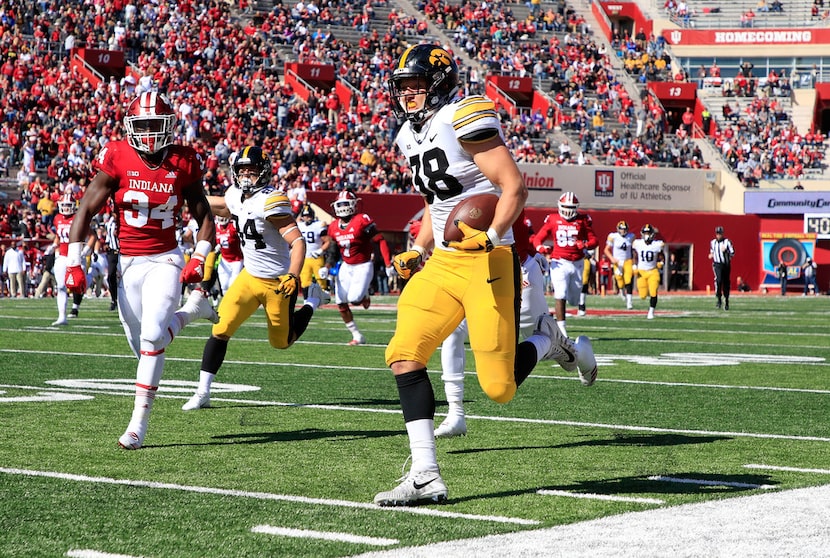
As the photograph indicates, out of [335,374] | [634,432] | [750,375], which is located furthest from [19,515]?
[750,375]

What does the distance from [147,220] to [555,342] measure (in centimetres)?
232

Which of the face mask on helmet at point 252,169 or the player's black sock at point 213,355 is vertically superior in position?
the face mask on helmet at point 252,169

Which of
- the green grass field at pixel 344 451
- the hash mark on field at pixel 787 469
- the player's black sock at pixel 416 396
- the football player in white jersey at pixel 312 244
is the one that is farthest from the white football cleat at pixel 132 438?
the football player in white jersey at pixel 312 244

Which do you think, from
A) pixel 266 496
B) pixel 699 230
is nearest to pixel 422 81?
pixel 266 496

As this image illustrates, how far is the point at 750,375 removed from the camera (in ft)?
35.8

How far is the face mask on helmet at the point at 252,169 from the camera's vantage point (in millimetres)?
8727

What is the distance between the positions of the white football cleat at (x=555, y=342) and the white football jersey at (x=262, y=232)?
2.70m

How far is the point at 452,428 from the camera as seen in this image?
6.92 m

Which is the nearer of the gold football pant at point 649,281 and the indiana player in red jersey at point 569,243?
the indiana player in red jersey at point 569,243

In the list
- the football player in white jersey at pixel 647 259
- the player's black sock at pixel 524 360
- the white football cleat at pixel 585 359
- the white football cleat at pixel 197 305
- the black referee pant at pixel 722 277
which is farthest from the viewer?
the black referee pant at pixel 722 277

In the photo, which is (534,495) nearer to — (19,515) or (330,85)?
(19,515)

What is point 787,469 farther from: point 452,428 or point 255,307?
point 255,307

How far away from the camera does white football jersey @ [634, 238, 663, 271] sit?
23.2m

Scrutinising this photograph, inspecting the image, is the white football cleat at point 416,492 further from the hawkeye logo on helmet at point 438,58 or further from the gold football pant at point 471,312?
the hawkeye logo on helmet at point 438,58
